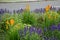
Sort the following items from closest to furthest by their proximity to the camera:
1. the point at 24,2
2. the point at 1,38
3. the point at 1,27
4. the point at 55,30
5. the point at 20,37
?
1. the point at 20,37
2. the point at 55,30
3. the point at 1,38
4. the point at 1,27
5. the point at 24,2

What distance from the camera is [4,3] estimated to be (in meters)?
6.97

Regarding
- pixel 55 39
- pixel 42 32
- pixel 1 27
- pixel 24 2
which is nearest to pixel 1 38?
pixel 1 27

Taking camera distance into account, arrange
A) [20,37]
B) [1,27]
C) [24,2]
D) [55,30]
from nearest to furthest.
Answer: [20,37] → [55,30] → [1,27] → [24,2]

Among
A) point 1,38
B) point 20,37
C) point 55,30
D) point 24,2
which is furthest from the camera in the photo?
point 24,2

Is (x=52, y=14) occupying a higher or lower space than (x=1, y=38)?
higher

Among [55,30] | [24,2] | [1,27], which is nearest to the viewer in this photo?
[55,30]

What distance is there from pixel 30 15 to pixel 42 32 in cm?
96

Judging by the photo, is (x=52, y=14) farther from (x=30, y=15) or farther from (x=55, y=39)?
(x=55, y=39)

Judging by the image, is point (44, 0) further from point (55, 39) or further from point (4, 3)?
point (55, 39)

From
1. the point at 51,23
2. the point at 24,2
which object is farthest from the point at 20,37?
the point at 24,2

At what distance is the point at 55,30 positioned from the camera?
383 cm

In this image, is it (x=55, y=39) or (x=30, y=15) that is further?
(x=30, y=15)

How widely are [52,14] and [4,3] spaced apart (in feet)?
9.14

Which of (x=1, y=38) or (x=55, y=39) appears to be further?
(x=1, y=38)
